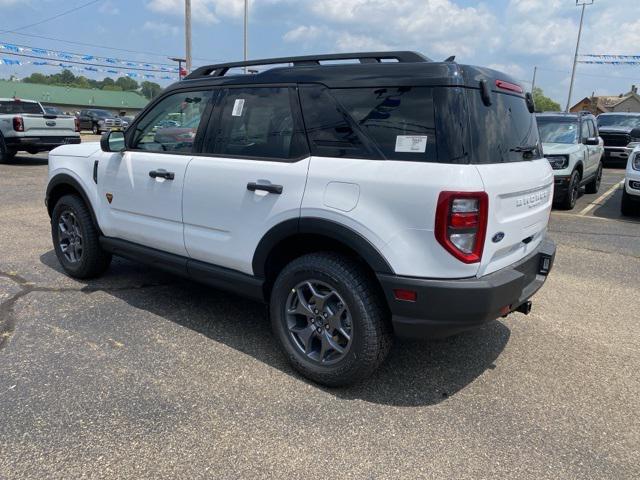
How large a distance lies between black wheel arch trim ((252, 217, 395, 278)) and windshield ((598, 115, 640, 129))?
18055mm

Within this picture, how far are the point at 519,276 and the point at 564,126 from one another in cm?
882

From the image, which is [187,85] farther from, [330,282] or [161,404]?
[161,404]

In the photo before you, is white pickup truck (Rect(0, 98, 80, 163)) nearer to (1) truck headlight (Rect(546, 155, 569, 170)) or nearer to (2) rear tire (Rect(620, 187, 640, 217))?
(1) truck headlight (Rect(546, 155, 569, 170))

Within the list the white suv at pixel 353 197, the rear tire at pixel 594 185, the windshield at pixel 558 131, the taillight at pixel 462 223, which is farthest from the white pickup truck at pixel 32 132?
the taillight at pixel 462 223

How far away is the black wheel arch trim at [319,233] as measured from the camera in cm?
283

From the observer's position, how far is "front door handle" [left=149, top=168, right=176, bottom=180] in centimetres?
383

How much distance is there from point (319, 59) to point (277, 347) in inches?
77.6

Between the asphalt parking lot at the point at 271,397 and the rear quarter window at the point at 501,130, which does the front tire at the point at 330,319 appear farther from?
the rear quarter window at the point at 501,130

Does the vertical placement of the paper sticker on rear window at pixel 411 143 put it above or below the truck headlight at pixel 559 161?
above

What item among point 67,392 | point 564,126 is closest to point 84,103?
point 564,126

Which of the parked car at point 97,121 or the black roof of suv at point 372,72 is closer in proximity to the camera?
the black roof of suv at point 372,72

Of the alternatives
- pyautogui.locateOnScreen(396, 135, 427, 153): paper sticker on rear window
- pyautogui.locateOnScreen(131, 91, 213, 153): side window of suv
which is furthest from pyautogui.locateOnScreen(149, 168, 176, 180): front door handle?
pyautogui.locateOnScreen(396, 135, 427, 153): paper sticker on rear window

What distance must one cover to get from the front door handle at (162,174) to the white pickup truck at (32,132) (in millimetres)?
11968

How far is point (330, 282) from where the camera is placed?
9.95 ft
